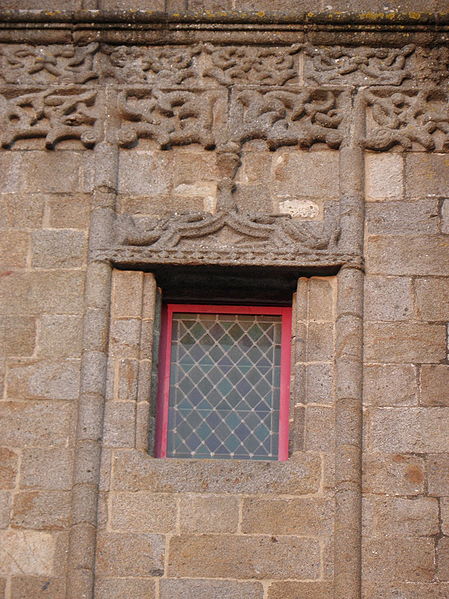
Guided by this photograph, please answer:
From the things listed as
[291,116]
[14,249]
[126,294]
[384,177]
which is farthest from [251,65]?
[14,249]

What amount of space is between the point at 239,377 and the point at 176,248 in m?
0.85

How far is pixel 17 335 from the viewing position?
10.2 metres

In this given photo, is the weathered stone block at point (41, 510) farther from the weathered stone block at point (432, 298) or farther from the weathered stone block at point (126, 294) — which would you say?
the weathered stone block at point (432, 298)

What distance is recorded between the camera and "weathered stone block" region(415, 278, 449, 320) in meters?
10.2

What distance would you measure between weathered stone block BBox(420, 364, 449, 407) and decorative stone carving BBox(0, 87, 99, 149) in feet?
8.20

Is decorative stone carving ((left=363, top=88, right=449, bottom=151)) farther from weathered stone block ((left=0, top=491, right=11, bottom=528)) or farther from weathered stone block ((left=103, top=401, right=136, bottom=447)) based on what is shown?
weathered stone block ((left=0, top=491, right=11, bottom=528))

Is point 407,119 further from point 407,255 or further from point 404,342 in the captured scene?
point 404,342

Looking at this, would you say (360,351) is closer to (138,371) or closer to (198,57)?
(138,371)

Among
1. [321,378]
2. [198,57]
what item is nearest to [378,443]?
[321,378]

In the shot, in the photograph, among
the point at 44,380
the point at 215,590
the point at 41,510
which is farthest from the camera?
the point at 44,380

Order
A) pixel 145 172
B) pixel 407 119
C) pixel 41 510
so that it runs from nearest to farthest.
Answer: pixel 41 510 < pixel 145 172 < pixel 407 119

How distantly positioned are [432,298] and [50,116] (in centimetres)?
261

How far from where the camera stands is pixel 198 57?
10969 mm

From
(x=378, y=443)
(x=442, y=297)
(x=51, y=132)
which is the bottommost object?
(x=378, y=443)
